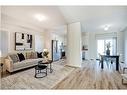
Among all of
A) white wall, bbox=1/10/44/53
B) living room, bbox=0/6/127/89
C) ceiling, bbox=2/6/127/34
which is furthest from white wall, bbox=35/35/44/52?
ceiling, bbox=2/6/127/34

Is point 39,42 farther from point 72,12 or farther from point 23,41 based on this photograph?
point 72,12

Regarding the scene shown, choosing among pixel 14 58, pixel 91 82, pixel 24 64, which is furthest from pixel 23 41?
pixel 91 82

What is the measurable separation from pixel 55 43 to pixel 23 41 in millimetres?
3067

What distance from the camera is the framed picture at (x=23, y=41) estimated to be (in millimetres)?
5509

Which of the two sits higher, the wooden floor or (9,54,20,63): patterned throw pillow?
(9,54,20,63): patterned throw pillow

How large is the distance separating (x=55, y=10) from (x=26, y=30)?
2.64 metres

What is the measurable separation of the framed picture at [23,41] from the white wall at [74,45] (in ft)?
7.92

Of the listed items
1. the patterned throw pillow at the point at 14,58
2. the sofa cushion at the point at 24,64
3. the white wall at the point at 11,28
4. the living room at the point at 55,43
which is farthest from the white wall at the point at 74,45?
the patterned throw pillow at the point at 14,58

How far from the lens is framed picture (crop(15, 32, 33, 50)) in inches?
217

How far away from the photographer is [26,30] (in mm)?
6195

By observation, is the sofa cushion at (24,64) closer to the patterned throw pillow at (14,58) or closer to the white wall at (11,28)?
the patterned throw pillow at (14,58)

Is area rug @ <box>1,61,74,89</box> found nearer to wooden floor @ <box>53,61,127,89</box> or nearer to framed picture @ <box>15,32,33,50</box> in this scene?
wooden floor @ <box>53,61,127,89</box>

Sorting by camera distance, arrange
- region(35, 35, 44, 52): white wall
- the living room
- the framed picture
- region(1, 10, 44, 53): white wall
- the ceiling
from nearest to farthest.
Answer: the living room < the ceiling < region(1, 10, 44, 53): white wall < the framed picture < region(35, 35, 44, 52): white wall

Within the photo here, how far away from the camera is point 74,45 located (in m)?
5.98
